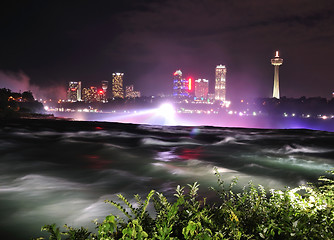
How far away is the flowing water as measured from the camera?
6.34 m

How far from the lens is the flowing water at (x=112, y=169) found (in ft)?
20.8

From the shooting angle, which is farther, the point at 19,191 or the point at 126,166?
the point at 126,166

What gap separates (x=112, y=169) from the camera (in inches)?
415

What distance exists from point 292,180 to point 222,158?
430 centimetres

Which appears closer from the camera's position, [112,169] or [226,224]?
[226,224]

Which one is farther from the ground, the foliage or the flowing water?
the foliage

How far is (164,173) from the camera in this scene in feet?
32.6

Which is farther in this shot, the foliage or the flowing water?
the flowing water

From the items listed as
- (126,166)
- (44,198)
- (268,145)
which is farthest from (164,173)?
(268,145)

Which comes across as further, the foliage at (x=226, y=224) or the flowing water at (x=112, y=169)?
the flowing water at (x=112, y=169)

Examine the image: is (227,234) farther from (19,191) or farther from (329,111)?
(329,111)

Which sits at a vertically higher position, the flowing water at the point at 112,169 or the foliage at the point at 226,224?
the foliage at the point at 226,224

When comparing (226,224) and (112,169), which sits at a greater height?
(226,224)

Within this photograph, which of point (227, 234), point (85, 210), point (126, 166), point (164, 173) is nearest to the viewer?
point (227, 234)
